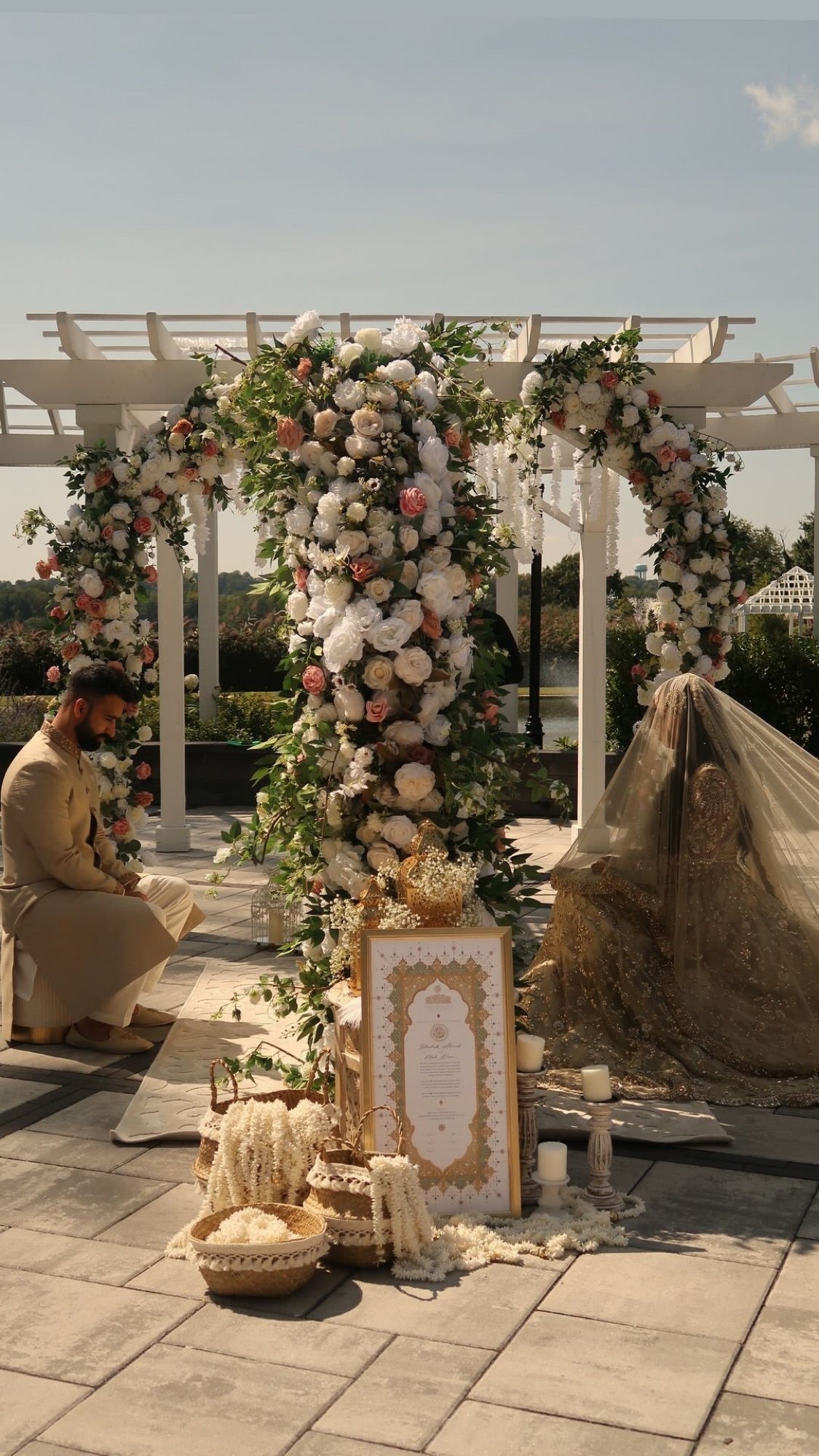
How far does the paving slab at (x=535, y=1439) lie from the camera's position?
302 cm

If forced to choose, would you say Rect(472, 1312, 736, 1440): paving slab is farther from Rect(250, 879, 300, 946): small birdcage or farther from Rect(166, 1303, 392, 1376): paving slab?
Rect(250, 879, 300, 946): small birdcage

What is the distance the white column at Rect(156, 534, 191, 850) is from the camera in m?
11.0

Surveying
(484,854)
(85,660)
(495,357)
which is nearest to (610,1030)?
(484,854)

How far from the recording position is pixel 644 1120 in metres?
5.18

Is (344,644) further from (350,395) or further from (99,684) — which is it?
(99,684)

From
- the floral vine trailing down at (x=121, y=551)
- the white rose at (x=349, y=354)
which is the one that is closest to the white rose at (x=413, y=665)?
the white rose at (x=349, y=354)

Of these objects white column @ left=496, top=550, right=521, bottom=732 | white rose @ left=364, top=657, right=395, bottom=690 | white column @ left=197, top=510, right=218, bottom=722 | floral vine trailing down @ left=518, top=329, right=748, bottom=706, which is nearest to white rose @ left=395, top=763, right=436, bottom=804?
white rose @ left=364, top=657, right=395, bottom=690

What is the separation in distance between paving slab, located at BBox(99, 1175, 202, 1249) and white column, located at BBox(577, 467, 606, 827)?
6.80 meters

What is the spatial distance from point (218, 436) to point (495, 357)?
8.95 feet

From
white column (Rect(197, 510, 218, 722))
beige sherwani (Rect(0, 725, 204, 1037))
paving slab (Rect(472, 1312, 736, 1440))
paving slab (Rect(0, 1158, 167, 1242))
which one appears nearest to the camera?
paving slab (Rect(472, 1312, 736, 1440))

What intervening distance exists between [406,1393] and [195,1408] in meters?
0.46

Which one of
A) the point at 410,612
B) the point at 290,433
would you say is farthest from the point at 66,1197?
the point at 290,433

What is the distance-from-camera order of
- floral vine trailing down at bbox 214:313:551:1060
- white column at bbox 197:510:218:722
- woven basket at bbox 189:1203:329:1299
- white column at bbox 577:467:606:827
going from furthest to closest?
white column at bbox 197:510:218:722 < white column at bbox 577:467:606:827 < floral vine trailing down at bbox 214:313:551:1060 < woven basket at bbox 189:1203:329:1299

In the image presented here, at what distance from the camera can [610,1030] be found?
581 centimetres
